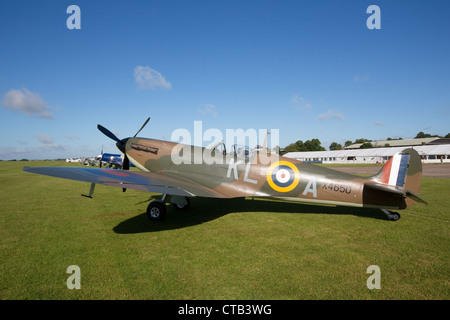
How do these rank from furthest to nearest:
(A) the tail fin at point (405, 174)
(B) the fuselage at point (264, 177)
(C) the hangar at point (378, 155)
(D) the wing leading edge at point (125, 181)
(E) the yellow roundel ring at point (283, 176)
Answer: (C) the hangar at point (378, 155)
(E) the yellow roundel ring at point (283, 176)
(A) the tail fin at point (405, 174)
(B) the fuselage at point (264, 177)
(D) the wing leading edge at point (125, 181)

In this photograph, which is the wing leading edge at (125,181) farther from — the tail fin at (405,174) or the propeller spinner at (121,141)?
the tail fin at (405,174)

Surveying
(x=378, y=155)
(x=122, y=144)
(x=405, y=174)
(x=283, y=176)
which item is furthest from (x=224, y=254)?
(x=378, y=155)

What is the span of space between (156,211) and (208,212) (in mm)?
1903

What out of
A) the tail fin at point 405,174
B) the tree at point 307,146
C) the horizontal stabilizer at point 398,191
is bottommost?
the horizontal stabilizer at point 398,191

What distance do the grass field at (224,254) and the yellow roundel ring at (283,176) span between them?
0.96 meters

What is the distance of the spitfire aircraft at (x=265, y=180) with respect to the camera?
596 centimetres

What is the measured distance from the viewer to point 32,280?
11.1 ft

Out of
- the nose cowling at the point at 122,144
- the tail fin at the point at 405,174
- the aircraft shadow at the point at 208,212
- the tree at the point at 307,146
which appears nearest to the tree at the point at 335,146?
the tree at the point at 307,146

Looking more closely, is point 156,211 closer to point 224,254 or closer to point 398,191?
point 224,254

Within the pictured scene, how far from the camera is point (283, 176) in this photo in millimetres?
6809
